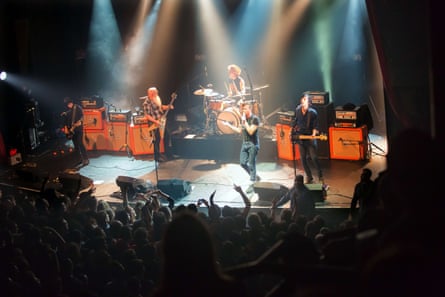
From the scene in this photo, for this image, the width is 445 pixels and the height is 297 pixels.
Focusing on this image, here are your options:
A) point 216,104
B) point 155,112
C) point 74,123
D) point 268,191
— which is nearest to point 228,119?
point 216,104

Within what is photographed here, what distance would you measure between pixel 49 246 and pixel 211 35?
11.0m

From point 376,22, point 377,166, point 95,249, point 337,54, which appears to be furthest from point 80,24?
point 95,249

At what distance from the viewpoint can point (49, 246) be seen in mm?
5957

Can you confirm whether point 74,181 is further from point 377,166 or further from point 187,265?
point 187,265

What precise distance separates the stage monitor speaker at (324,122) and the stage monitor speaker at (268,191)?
274cm

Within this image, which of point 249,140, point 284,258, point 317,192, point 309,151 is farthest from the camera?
point 249,140

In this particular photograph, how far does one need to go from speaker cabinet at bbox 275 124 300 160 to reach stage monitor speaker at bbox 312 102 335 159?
0.53 meters

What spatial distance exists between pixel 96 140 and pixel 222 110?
352 centimetres

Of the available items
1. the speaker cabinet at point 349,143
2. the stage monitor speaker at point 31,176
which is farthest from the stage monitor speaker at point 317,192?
the stage monitor speaker at point 31,176

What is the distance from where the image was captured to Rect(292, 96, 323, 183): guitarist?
10.8m

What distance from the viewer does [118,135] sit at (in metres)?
14.6

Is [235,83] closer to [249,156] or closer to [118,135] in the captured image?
[118,135]

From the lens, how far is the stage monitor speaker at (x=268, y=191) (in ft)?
33.3

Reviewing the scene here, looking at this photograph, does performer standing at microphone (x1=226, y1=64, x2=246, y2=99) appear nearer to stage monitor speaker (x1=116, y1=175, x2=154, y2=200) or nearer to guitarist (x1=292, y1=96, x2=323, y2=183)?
guitarist (x1=292, y1=96, x2=323, y2=183)
